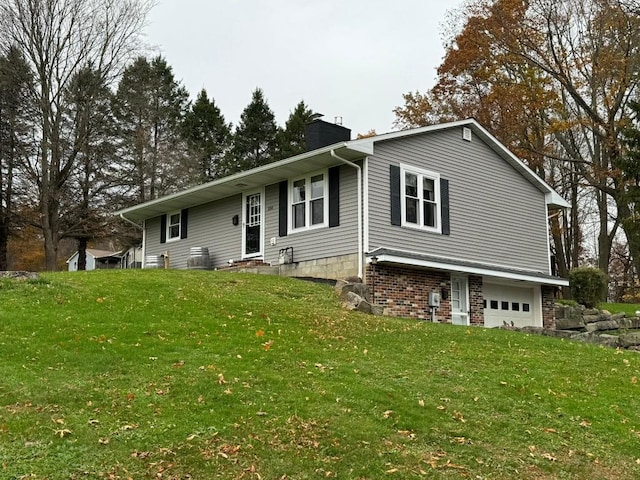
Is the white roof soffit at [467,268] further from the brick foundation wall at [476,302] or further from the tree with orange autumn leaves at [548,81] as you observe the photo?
the tree with orange autumn leaves at [548,81]

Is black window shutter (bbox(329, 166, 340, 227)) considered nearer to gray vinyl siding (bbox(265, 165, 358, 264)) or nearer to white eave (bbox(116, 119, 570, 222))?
gray vinyl siding (bbox(265, 165, 358, 264))

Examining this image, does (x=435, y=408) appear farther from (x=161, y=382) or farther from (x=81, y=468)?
(x=81, y=468)

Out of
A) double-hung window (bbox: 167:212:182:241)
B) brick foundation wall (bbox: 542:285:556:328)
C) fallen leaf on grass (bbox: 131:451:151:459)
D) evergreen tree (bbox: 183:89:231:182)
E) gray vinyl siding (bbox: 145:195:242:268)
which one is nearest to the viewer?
fallen leaf on grass (bbox: 131:451:151:459)

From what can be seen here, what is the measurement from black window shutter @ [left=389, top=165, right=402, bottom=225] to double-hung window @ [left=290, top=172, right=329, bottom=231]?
1582 mm

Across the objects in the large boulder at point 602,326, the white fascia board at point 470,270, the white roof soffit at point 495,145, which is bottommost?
the large boulder at point 602,326

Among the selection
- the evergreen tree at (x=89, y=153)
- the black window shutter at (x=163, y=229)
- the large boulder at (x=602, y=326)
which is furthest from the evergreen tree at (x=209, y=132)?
the large boulder at (x=602, y=326)

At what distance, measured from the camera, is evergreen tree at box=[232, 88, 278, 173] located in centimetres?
4472

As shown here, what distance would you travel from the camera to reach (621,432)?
6.88 metres

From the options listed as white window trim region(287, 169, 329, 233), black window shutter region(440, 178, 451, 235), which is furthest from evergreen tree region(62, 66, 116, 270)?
black window shutter region(440, 178, 451, 235)

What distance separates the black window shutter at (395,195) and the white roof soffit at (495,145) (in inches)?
30.7

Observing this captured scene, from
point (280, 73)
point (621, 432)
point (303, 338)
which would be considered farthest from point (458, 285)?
point (280, 73)

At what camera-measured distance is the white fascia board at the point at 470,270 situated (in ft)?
48.1

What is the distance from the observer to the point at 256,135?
149 ft

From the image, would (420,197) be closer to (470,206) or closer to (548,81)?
(470,206)
